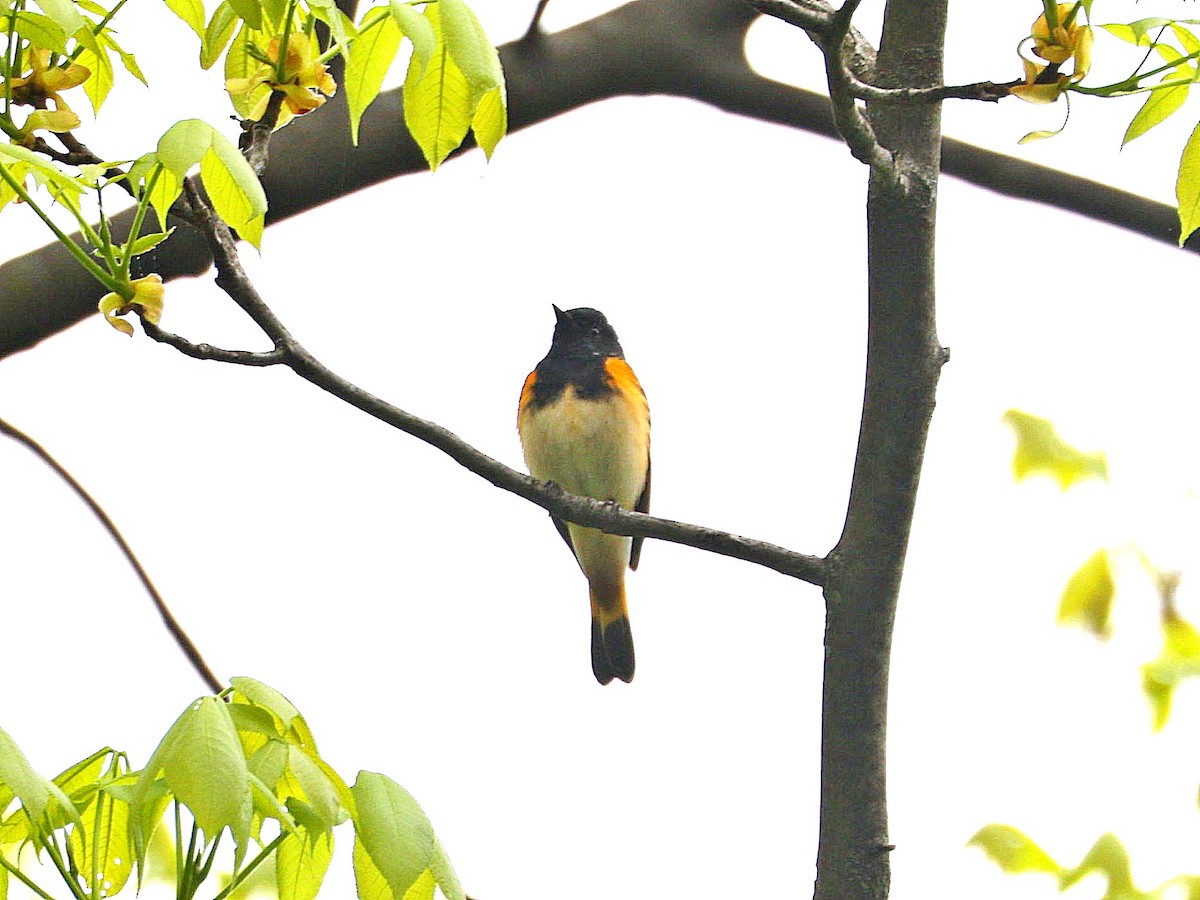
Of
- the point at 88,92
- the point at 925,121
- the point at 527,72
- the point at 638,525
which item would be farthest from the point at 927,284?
the point at 88,92

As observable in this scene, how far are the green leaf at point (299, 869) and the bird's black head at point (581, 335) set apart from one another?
12.2ft

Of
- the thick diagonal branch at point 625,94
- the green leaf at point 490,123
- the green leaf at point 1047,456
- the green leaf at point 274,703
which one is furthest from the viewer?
the thick diagonal branch at point 625,94

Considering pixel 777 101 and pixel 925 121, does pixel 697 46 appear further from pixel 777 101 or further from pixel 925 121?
pixel 925 121

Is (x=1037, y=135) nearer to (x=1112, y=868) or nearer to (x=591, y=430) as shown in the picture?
(x=1112, y=868)

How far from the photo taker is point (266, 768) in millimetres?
1562

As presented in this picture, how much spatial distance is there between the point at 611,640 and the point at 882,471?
3.86 m

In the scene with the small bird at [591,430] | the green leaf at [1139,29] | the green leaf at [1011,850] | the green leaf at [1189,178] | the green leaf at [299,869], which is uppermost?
the small bird at [591,430]

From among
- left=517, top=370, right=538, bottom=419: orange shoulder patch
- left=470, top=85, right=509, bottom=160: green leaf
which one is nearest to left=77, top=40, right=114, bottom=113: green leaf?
left=470, top=85, right=509, bottom=160: green leaf

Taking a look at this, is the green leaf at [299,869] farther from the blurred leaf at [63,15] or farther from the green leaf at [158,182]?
the blurred leaf at [63,15]

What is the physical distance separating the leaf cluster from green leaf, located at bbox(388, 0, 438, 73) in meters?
0.75

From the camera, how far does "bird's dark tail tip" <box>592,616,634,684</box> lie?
19.2 ft

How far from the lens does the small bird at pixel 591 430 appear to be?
16.8 ft

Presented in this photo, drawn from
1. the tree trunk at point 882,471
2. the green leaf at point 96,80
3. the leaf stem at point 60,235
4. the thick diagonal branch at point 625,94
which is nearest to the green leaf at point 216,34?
the green leaf at point 96,80

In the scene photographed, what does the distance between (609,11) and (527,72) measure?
23 centimetres
